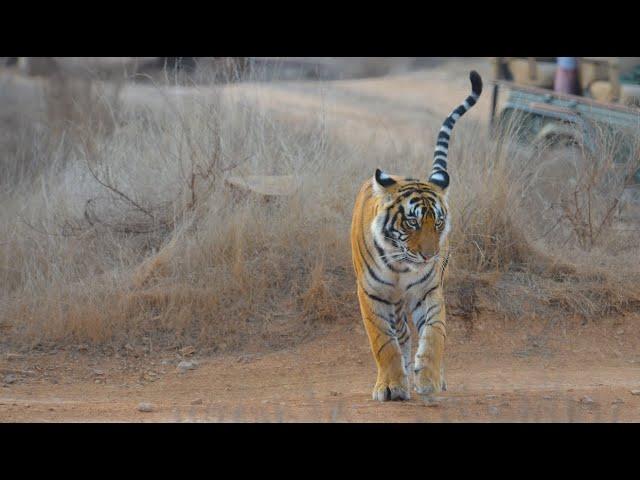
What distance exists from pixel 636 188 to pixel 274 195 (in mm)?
3988

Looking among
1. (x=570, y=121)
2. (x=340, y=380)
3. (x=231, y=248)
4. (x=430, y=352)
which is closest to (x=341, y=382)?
(x=340, y=380)

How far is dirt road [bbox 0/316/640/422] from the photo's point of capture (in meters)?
5.76

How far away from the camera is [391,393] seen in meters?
5.86

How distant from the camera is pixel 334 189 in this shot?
8.95 metres

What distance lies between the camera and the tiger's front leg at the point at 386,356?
5836 millimetres

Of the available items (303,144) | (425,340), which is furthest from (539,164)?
(425,340)

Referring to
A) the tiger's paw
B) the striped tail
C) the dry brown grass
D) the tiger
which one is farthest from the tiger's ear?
the dry brown grass

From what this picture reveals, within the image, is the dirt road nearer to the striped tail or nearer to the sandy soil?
the sandy soil

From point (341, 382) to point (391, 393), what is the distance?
136cm

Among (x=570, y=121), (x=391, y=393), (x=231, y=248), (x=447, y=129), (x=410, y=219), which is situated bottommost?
(x=391, y=393)

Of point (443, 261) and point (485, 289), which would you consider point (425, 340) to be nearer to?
point (443, 261)

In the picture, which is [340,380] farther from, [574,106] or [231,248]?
[574,106]

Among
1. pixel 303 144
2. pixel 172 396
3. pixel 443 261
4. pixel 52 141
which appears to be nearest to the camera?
pixel 443 261

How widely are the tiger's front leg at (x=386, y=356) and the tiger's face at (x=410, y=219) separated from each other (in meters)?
0.46
